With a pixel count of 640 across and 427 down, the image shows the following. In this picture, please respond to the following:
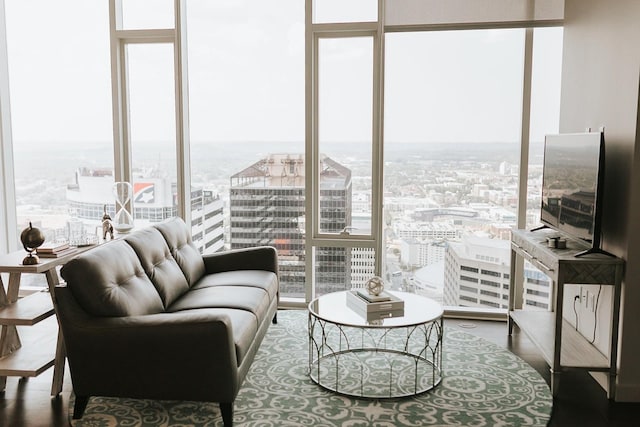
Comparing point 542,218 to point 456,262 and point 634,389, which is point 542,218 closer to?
point 456,262

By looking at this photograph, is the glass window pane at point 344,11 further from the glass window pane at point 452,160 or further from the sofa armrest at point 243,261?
the sofa armrest at point 243,261

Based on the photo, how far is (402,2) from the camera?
4.73 m

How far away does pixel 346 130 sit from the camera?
498cm

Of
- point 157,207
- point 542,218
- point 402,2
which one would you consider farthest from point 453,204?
point 157,207

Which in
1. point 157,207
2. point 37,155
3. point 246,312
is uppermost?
point 37,155

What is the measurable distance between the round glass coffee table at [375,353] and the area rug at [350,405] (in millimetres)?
91

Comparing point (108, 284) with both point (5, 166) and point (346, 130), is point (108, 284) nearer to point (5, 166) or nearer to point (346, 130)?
point (346, 130)

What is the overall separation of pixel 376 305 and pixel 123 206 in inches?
92.0

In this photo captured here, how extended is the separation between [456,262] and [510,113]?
1.33 m

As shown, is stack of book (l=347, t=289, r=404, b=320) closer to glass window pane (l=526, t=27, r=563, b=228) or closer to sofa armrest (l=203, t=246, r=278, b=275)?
sofa armrest (l=203, t=246, r=278, b=275)

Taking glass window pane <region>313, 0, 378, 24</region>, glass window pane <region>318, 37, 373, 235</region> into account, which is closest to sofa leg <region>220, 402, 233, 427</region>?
glass window pane <region>318, 37, 373, 235</region>

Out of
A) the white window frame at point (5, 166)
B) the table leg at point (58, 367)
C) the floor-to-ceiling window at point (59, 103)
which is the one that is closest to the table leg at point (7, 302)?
the table leg at point (58, 367)

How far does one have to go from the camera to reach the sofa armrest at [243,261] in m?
4.55

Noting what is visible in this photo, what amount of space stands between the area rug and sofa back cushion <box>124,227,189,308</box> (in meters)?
0.69
